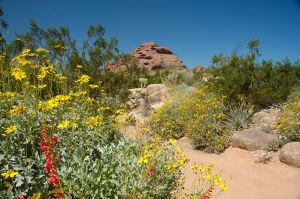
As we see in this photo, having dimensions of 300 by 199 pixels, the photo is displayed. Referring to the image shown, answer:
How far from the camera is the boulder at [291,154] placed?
5.17 metres

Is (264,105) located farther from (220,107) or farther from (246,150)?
(246,150)

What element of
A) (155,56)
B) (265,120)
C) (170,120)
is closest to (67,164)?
(170,120)

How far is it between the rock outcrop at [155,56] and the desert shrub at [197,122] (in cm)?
4314

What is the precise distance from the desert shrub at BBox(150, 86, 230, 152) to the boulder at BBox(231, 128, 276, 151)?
9.4 inches

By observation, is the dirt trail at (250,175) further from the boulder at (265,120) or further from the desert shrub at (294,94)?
the desert shrub at (294,94)

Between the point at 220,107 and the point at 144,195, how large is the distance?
16.4ft

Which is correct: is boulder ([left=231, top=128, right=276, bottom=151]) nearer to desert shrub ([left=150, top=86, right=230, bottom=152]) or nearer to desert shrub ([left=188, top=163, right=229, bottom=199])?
desert shrub ([left=150, top=86, right=230, bottom=152])

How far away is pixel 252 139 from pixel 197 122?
122cm

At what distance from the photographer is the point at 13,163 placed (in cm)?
274

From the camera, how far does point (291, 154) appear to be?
5.26 m

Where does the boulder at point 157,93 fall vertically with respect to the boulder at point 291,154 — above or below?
above

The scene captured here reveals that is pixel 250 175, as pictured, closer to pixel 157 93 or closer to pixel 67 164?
pixel 67 164

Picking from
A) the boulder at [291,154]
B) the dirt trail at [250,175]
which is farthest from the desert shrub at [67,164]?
the boulder at [291,154]

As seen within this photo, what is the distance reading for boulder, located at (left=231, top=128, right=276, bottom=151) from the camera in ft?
19.7
